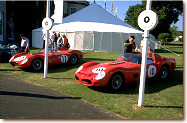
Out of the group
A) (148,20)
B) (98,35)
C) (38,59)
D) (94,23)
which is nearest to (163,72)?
(148,20)

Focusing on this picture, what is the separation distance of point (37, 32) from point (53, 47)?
41.9 ft

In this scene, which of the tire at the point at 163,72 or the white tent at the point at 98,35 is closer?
the tire at the point at 163,72

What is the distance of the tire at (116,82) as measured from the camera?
6.20 metres

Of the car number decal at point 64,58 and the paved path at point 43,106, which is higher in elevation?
the car number decal at point 64,58

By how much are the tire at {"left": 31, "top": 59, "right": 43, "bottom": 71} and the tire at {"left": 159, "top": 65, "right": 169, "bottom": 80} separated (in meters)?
5.41

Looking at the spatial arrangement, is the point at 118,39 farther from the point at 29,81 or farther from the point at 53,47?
the point at 29,81

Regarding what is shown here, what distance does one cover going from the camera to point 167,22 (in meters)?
41.8

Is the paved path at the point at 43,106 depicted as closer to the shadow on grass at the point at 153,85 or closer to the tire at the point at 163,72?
the shadow on grass at the point at 153,85

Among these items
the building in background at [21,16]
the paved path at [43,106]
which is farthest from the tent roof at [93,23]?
the paved path at [43,106]

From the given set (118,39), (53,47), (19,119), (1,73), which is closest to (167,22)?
(118,39)

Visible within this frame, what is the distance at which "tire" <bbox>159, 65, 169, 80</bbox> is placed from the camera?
7.72m

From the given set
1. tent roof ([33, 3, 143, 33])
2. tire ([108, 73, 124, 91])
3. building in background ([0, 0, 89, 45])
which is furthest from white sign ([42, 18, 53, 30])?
building in background ([0, 0, 89, 45])

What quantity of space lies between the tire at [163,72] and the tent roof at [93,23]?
1221 centimetres

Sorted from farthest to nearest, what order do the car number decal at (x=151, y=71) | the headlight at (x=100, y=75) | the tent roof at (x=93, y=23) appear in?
the tent roof at (x=93, y=23), the car number decal at (x=151, y=71), the headlight at (x=100, y=75)
